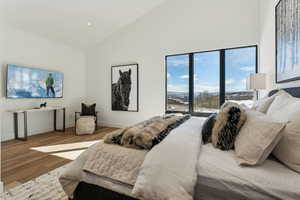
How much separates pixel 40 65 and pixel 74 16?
157 cm

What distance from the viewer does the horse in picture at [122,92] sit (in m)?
4.81

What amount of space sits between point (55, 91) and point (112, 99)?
161 centimetres

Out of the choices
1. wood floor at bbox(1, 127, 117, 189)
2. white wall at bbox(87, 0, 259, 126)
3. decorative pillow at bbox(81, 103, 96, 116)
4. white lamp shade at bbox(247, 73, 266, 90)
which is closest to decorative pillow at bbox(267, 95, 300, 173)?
white lamp shade at bbox(247, 73, 266, 90)

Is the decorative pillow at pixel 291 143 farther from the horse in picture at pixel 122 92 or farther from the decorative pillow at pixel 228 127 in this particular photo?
the horse in picture at pixel 122 92

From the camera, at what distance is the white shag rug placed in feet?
5.24

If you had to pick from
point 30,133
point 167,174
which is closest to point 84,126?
point 30,133

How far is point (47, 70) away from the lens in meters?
4.22

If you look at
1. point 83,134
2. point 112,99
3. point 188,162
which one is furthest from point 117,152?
point 112,99

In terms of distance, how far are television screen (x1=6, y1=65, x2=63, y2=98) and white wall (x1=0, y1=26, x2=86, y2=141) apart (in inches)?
5.6

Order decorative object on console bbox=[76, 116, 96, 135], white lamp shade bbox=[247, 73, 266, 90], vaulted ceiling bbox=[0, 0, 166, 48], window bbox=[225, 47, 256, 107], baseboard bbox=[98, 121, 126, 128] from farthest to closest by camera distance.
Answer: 1. baseboard bbox=[98, 121, 126, 128]
2. decorative object on console bbox=[76, 116, 96, 135]
3. window bbox=[225, 47, 256, 107]
4. vaulted ceiling bbox=[0, 0, 166, 48]
5. white lamp shade bbox=[247, 73, 266, 90]

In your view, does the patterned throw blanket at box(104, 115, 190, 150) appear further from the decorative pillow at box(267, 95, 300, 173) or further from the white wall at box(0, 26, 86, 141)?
the white wall at box(0, 26, 86, 141)

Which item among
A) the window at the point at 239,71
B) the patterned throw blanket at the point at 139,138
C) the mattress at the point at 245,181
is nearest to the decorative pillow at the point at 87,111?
the patterned throw blanket at the point at 139,138

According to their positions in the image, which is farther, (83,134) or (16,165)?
(83,134)

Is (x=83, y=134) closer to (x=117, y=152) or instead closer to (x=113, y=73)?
(x=113, y=73)
